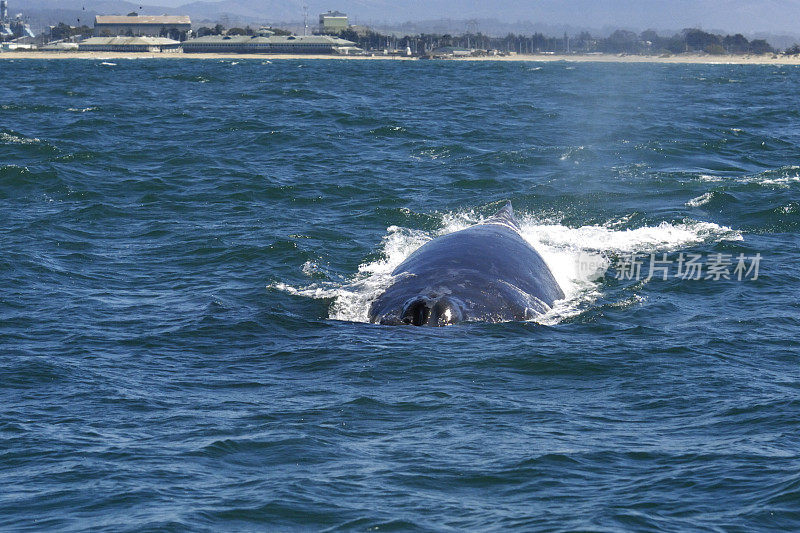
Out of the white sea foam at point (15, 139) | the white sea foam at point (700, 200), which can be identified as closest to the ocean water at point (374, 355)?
the white sea foam at point (700, 200)

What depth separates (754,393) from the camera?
38.9ft

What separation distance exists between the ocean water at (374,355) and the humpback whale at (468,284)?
344 mm

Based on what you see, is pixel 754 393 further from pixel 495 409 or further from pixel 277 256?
pixel 277 256

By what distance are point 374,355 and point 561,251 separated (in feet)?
26.6

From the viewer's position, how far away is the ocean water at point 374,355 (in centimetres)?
895

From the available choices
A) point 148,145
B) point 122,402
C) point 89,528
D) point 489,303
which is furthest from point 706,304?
point 148,145

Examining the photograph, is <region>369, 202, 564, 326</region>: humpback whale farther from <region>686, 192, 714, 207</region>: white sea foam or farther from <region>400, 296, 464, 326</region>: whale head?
<region>686, 192, 714, 207</region>: white sea foam

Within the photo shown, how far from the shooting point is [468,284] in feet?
47.6

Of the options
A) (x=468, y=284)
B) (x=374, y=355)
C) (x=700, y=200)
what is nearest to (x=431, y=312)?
(x=468, y=284)

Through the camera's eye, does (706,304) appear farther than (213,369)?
Yes

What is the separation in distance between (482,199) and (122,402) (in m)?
16.2

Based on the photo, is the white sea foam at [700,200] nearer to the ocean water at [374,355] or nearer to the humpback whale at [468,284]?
the ocean water at [374,355]

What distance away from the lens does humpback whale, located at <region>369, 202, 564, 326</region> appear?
45.8ft

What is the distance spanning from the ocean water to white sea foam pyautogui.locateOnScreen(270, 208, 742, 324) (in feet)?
0.32
